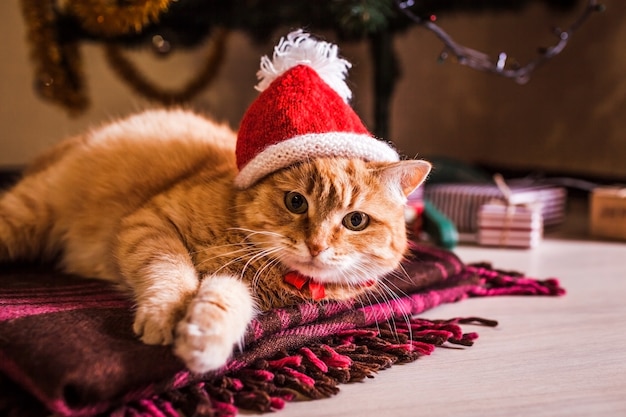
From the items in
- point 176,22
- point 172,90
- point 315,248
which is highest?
point 176,22

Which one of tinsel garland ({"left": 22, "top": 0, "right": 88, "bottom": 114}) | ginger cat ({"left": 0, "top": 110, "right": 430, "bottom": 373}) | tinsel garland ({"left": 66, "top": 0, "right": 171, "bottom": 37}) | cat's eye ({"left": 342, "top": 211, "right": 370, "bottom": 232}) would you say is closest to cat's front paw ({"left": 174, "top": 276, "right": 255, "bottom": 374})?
ginger cat ({"left": 0, "top": 110, "right": 430, "bottom": 373})

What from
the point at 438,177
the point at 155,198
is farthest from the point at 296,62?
the point at 438,177

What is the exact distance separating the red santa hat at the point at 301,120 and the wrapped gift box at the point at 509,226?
34.3 inches

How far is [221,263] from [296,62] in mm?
448

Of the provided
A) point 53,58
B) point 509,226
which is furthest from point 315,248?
point 53,58

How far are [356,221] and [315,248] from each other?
13 centimetres

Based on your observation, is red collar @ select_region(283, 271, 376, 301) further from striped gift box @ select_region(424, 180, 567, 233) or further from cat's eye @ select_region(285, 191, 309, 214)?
striped gift box @ select_region(424, 180, 567, 233)

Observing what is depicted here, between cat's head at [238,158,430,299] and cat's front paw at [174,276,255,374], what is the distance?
161 mm

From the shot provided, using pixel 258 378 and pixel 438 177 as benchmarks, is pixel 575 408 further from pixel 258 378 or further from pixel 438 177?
pixel 438 177

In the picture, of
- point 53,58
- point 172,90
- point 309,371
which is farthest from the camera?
point 172,90

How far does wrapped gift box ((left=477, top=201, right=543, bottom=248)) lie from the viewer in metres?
2.02

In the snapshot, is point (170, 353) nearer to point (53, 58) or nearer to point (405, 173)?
point (405, 173)

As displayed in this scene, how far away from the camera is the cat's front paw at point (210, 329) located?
924mm

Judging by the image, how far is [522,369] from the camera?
1104 millimetres
